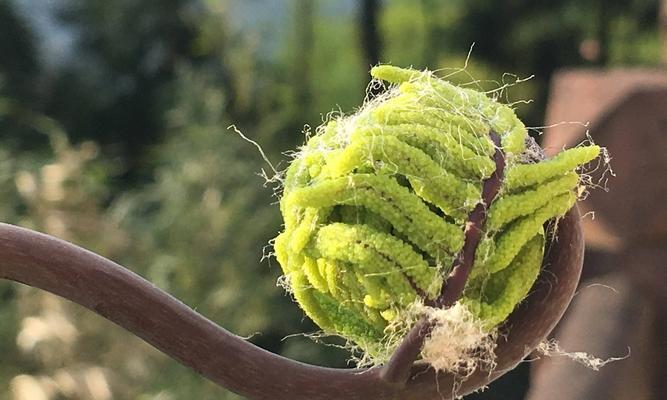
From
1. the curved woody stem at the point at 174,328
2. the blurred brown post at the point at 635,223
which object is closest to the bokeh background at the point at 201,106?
the blurred brown post at the point at 635,223

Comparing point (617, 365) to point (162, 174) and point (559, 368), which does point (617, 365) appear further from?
point (162, 174)

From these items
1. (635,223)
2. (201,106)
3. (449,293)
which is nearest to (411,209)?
(449,293)

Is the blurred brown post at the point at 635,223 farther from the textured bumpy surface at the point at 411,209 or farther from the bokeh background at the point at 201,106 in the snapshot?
the textured bumpy surface at the point at 411,209

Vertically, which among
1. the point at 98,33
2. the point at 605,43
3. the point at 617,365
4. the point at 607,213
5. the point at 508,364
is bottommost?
the point at 508,364

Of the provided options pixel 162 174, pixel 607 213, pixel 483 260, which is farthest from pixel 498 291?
pixel 162 174

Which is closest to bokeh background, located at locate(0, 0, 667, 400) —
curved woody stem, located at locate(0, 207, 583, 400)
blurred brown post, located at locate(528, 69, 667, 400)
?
blurred brown post, located at locate(528, 69, 667, 400)

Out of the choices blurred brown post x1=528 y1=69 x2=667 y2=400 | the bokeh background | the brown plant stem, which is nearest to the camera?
the brown plant stem

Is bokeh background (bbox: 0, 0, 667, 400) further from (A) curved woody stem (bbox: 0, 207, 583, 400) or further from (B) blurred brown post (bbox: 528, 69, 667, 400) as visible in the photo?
(A) curved woody stem (bbox: 0, 207, 583, 400)

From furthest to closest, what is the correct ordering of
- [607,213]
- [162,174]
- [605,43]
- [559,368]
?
[605,43]
[162,174]
[607,213]
[559,368]

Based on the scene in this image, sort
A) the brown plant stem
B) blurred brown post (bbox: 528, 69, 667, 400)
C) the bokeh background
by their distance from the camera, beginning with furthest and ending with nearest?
the bokeh background, blurred brown post (bbox: 528, 69, 667, 400), the brown plant stem
